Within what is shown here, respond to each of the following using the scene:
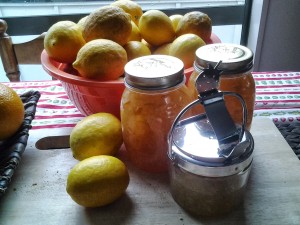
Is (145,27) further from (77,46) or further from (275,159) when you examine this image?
(275,159)

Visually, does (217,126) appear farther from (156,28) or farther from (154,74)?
(156,28)

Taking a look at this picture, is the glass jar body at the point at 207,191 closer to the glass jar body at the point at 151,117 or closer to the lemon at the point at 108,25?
the glass jar body at the point at 151,117

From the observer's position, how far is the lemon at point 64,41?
46cm

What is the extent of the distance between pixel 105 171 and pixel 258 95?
433 millimetres

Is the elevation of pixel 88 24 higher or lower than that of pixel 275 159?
higher

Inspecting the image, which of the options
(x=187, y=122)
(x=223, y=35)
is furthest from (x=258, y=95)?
(x=223, y=35)

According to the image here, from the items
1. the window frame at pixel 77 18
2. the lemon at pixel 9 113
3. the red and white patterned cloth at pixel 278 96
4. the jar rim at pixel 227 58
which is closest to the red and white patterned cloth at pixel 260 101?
the red and white patterned cloth at pixel 278 96

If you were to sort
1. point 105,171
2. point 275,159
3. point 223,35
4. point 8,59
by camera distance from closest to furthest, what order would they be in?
point 105,171, point 275,159, point 8,59, point 223,35

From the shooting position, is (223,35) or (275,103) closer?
(275,103)

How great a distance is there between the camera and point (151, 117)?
1.21 feet

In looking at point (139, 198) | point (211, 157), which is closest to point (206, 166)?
point (211, 157)

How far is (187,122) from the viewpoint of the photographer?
36cm

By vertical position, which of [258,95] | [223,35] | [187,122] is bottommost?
[223,35]

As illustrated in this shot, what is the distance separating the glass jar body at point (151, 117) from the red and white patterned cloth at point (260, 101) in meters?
0.19
